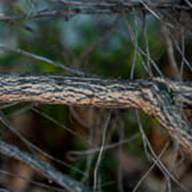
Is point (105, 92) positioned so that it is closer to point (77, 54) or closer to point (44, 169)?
point (44, 169)

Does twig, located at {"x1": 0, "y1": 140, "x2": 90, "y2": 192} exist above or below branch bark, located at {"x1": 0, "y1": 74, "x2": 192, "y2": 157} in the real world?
below

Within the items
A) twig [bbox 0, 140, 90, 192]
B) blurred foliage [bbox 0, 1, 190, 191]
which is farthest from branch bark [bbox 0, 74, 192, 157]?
blurred foliage [bbox 0, 1, 190, 191]

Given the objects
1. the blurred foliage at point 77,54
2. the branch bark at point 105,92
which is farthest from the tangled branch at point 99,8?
the branch bark at point 105,92

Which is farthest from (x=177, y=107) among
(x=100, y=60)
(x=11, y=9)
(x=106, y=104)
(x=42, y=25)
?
(x=100, y=60)

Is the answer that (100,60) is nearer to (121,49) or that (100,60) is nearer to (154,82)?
(121,49)

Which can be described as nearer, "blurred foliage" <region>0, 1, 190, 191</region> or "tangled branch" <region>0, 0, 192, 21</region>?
"tangled branch" <region>0, 0, 192, 21</region>

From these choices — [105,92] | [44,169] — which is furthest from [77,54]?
[105,92]

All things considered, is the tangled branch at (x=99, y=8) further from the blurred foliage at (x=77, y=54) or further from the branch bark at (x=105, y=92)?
the branch bark at (x=105, y=92)

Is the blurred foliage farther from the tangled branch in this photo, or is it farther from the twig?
the twig

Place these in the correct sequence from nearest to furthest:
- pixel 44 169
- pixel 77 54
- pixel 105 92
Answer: pixel 105 92 < pixel 44 169 < pixel 77 54
